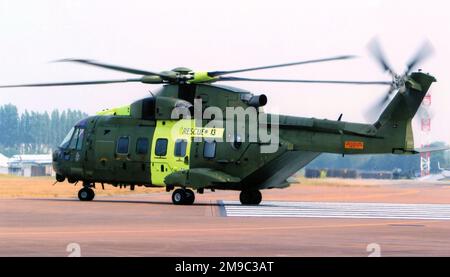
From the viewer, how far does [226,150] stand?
35.4 meters

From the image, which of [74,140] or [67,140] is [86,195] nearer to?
[74,140]

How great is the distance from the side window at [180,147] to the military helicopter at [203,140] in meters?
0.04

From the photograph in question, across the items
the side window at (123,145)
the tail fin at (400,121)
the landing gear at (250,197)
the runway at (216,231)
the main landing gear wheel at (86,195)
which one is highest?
the tail fin at (400,121)

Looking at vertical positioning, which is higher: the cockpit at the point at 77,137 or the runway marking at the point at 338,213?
the cockpit at the point at 77,137

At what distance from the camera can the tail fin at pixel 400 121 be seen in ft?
103

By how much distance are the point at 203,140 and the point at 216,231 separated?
45.8ft

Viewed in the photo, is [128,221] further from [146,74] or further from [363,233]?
[146,74]

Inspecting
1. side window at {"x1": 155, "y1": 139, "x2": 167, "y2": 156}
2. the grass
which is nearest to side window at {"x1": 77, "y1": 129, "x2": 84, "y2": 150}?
side window at {"x1": 155, "y1": 139, "x2": 167, "y2": 156}

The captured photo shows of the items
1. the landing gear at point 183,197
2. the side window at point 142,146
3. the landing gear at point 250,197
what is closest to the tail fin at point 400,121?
the landing gear at point 250,197

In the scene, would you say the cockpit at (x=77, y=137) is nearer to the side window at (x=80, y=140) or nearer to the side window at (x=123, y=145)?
the side window at (x=80, y=140)

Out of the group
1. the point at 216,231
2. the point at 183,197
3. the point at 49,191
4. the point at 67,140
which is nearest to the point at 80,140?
the point at 67,140

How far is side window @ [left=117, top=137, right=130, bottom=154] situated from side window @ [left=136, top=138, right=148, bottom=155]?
50 cm

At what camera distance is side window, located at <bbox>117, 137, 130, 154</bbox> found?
37.2 meters

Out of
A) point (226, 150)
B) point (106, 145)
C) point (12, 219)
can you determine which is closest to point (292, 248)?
point (12, 219)
